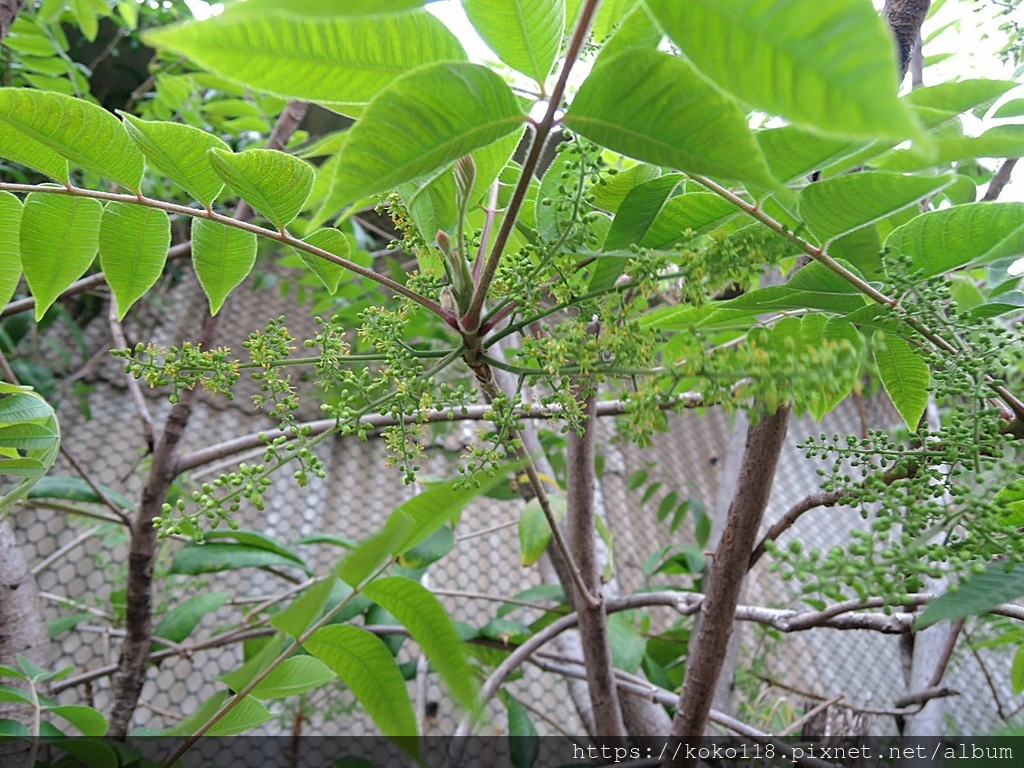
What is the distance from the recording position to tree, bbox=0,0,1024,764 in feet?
0.84

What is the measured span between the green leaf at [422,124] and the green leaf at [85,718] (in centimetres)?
57

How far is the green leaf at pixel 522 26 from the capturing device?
1.11 feet

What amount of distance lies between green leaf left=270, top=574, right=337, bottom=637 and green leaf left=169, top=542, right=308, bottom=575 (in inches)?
21.3

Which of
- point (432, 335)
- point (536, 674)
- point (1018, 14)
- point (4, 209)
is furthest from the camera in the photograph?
point (536, 674)

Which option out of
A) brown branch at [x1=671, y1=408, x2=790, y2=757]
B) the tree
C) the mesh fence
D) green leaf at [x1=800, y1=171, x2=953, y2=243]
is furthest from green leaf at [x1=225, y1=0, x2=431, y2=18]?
the mesh fence

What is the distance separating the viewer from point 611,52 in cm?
31

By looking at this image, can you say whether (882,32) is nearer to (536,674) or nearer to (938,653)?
(938,653)

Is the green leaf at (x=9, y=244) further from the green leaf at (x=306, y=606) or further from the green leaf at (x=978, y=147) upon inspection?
the green leaf at (x=978, y=147)

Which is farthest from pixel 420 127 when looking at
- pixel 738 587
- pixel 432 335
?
pixel 432 335

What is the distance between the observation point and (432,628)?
388mm

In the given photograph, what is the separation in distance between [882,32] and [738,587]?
55 cm

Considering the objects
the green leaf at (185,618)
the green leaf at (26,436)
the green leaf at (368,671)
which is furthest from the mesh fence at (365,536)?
the green leaf at (368,671)

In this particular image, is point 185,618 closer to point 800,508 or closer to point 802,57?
point 800,508

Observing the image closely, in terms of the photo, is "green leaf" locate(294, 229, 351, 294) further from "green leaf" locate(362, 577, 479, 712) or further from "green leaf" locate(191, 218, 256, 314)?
"green leaf" locate(362, 577, 479, 712)
